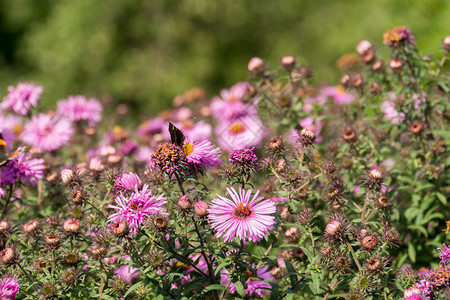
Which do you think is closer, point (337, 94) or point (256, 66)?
point (256, 66)

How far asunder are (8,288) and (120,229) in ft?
1.29

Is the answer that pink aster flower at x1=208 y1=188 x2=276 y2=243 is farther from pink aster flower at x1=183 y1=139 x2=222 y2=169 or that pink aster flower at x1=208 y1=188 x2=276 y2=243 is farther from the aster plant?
pink aster flower at x1=183 y1=139 x2=222 y2=169

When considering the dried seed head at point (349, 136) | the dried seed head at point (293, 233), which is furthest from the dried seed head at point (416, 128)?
the dried seed head at point (293, 233)

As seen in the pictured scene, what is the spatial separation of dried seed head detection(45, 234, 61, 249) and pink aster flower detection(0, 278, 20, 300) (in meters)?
0.18

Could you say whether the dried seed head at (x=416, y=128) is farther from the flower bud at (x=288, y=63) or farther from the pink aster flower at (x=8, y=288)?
the pink aster flower at (x=8, y=288)

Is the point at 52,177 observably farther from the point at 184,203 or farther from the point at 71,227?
the point at 184,203

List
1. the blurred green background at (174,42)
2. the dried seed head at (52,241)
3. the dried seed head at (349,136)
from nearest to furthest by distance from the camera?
1. the dried seed head at (52,241)
2. the dried seed head at (349,136)
3. the blurred green background at (174,42)

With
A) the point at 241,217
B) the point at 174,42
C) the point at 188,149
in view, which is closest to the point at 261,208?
the point at 241,217

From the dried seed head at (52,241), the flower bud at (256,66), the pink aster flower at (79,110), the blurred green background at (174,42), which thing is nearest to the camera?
the dried seed head at (52,241)

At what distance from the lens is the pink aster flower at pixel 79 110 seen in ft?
10.6

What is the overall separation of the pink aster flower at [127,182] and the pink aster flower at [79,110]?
5.41 ft

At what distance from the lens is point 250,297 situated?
1.93 m

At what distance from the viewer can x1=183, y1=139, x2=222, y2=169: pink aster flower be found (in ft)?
5.53

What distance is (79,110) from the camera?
129 inches
